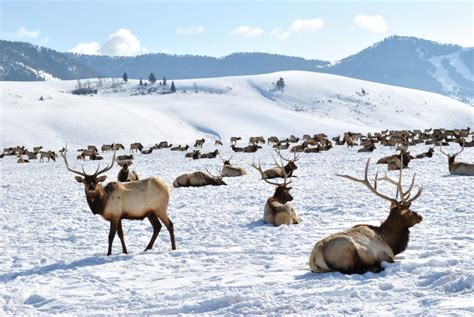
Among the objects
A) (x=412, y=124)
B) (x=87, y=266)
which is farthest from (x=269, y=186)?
(x=412, y=124)

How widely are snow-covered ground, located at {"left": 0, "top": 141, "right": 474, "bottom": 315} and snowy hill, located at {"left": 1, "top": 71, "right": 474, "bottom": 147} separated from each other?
74135mm

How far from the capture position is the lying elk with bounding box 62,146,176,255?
9547mm

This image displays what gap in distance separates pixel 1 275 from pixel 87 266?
1.32 metres

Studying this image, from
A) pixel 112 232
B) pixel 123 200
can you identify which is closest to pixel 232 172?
pixel 123 200

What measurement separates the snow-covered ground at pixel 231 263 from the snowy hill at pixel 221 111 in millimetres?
74135

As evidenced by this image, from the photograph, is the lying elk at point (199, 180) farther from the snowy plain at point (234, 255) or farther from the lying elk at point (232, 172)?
the lying elk at point (232, 172)

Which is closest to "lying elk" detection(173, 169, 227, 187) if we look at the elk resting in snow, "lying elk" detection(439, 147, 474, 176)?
the elk resting in snow

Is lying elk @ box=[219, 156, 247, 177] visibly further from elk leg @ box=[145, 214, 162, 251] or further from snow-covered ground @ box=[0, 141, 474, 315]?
elk leg @ box=[145, 214, 162, 251]

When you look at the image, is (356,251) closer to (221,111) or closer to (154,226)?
(154,226)

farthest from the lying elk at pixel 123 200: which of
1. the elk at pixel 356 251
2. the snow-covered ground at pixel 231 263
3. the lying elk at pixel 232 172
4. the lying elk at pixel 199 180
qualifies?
the lying elk at pixel 232 172

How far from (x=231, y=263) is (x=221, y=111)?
124175 mm

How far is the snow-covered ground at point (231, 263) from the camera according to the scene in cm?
607

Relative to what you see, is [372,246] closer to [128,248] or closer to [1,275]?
[128,248]

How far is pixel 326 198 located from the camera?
15.4 m
